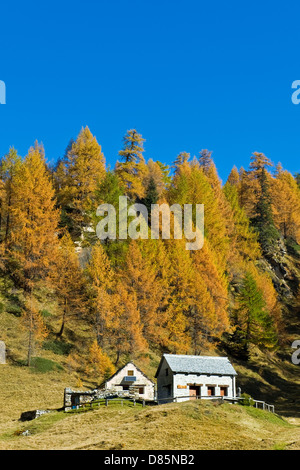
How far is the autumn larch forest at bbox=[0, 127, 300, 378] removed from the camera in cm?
4966

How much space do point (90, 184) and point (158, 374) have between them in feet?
104

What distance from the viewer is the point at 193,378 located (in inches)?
1622

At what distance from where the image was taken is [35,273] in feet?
166

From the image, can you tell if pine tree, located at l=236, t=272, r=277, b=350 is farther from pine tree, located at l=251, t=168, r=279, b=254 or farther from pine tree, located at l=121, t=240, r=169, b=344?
pine tree, located at l=251, t=168, r=279, b=254

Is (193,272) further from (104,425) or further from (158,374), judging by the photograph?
(104,425)

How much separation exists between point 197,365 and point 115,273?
16005 mm

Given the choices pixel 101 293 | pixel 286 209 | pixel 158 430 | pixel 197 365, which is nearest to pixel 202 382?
pixel 197 365

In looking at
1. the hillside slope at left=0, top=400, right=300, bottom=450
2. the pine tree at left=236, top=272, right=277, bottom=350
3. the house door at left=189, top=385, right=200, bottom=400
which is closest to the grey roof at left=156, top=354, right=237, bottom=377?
the house door at left=189, top=385, right=200, bottom=400

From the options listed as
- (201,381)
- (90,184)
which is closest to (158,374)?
(201,381)

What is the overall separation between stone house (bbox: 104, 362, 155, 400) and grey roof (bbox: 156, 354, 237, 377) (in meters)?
2.92

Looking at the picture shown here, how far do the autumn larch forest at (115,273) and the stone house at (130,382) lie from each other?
3712 mm

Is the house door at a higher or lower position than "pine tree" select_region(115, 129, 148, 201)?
lower

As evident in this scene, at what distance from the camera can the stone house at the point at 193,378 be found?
40.7 m

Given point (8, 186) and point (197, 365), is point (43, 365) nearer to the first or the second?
point (197, 365)
